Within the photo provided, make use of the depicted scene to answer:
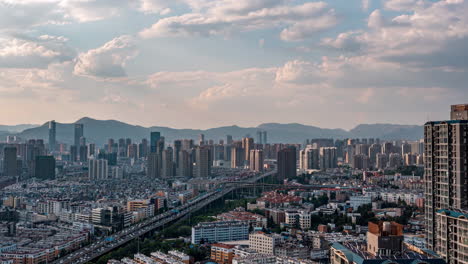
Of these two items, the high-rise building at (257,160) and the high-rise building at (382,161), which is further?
the high-rise building at (257,160)

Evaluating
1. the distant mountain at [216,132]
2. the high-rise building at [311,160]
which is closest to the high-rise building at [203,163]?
the high-rise building at [311,160]

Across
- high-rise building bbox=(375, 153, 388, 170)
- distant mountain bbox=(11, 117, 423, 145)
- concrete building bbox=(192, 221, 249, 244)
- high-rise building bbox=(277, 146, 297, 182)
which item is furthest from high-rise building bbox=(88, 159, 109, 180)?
distant mountain bbox=(11, 117, 423, 145)

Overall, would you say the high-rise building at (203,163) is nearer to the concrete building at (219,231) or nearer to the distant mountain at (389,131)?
the concrete building at (219,231)

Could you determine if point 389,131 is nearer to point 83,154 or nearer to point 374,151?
point 374,151

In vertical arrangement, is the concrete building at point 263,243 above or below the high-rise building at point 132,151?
below

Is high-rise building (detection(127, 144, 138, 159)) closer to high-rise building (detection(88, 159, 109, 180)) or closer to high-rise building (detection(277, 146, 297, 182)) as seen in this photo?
high-rise building (detection(88, 159, 109, 180))

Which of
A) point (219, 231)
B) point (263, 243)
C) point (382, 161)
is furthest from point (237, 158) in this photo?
point (263, 243)

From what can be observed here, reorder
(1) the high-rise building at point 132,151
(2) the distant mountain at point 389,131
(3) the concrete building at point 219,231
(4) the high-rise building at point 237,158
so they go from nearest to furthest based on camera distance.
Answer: (3) the concrete building at point 219,231, (4) the high-rise building at point 237,158, (1) the high-rise building at point 132,151, (2) the distant mountain at point 389,131

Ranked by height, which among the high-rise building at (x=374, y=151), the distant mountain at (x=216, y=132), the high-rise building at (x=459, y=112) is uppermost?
the distant mountain at (x=216, y=132)
